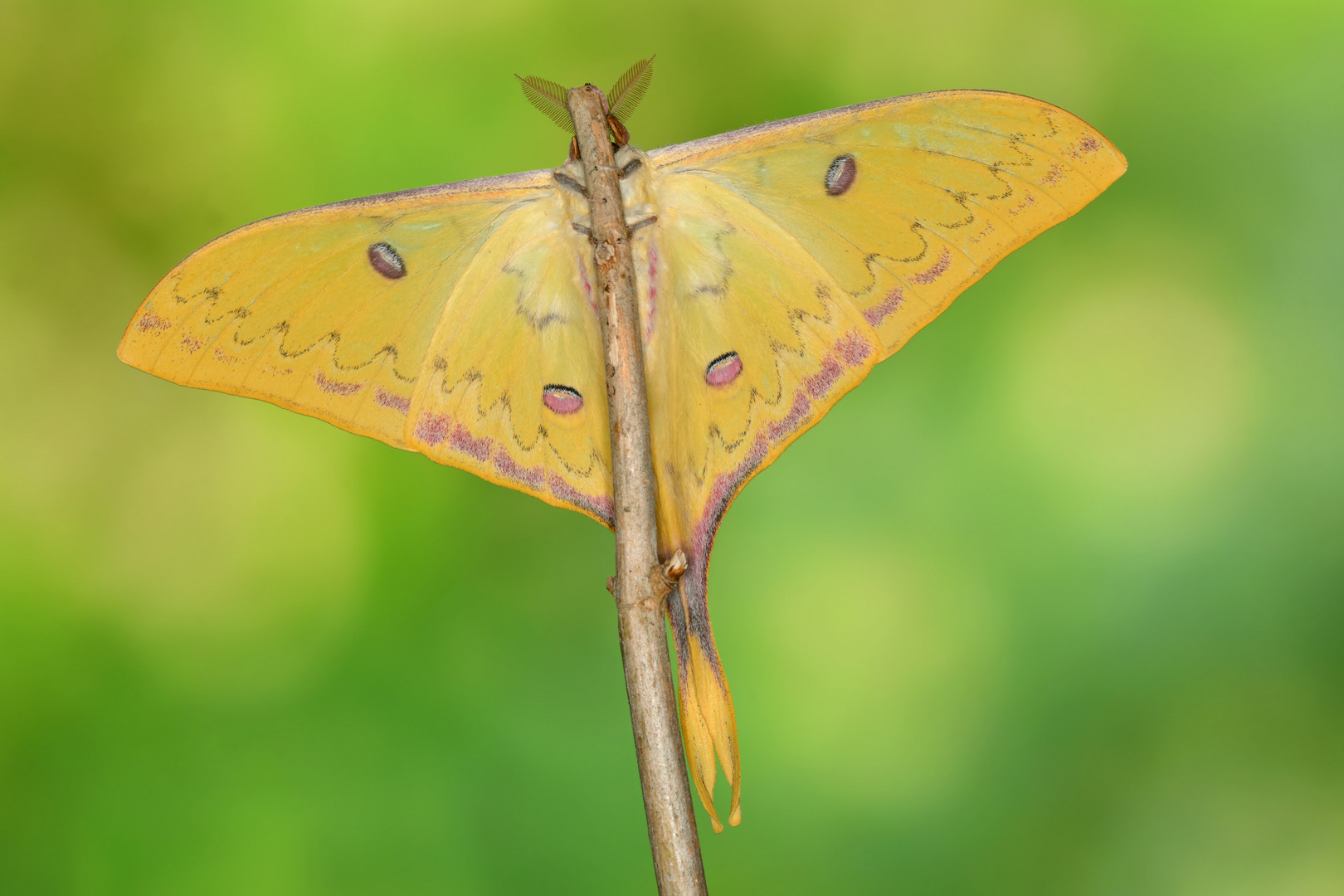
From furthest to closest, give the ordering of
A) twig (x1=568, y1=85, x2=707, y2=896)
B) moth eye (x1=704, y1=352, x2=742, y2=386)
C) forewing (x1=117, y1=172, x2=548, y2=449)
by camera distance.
Result: moth eye (x1=704, y1=352, x2=742, y2=386), forewing (x1=117, y1=172, x2=548, y2=449), twig (x1=568, y1=85, x2=707, y2=896)

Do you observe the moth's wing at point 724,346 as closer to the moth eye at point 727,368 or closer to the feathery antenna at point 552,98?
the moth eye at point 727,368

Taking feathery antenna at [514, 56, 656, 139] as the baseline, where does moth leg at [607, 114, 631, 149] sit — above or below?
below

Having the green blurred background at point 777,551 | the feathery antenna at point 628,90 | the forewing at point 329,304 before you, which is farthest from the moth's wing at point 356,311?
the green blurred background at point 777,551

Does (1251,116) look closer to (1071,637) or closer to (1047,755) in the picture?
(1071,637)

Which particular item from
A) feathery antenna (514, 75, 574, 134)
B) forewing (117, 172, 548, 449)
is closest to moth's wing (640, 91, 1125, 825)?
feathery antenna (514, 75, 574, 134)

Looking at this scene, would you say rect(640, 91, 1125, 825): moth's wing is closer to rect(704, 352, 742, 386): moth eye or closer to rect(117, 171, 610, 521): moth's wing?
rect(704, 352, 742, 386): moth eye

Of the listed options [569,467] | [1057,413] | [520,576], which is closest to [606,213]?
[569,467]
